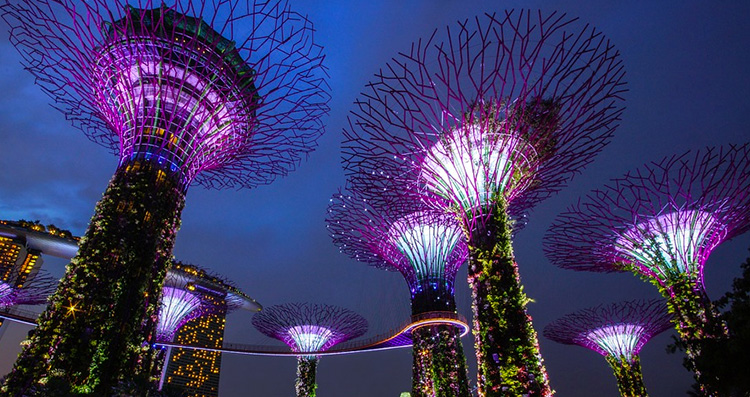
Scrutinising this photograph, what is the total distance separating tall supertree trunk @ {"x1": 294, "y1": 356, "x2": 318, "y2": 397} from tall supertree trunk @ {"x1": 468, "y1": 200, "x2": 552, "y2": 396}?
21637 millimetres

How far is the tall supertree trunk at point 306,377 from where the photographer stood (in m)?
28.5

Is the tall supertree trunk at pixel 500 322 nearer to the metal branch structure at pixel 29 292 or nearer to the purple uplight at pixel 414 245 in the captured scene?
the purple uplight at pixel 414 245

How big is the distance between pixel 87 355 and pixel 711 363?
12.5 metres

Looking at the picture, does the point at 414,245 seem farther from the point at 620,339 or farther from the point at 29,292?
the point at 29,292

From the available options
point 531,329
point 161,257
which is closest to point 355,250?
point 161,257

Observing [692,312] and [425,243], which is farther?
[425,243]

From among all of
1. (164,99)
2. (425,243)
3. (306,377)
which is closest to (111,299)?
(164,99)

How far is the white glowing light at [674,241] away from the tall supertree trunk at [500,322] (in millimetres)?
9778

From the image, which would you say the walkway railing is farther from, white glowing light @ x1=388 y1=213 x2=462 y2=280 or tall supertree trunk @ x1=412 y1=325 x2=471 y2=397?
white glowing light @ x1=388 y1=213 x2=462 y2=280

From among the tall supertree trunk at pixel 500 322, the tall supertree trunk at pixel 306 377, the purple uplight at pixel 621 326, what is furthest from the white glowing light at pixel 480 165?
the tall supertree trunk at pixel 306 377

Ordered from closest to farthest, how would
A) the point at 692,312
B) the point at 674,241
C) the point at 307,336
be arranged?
the point at 692,312
the point at 674,241
the point at 307,336

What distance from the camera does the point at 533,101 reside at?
11211mm

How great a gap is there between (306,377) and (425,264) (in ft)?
46.9

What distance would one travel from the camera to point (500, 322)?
968cm
